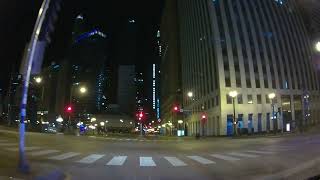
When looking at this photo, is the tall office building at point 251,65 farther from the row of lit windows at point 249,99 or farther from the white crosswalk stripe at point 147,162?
the white crosswalk stripe at point 147,162

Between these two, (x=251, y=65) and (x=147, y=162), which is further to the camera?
(x=251, y=65)

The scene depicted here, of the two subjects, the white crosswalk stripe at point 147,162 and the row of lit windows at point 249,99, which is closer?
the white crosswalk stripe at point 147,162

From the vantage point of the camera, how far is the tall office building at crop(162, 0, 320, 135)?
275 feet

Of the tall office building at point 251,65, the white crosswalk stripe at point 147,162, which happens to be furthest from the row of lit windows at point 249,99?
the white crosswalk stripe at point 147,162

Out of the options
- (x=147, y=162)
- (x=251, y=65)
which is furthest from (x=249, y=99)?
(x=147, y=162)

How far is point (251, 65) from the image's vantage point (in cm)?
8675

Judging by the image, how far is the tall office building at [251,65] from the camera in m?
83.9

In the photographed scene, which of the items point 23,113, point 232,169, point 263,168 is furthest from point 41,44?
point 263,168

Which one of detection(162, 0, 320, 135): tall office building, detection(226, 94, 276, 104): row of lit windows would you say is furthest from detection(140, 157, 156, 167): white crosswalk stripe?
detection(226, 94, 276, 104): row of lit windows

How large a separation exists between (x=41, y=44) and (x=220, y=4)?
7571cm

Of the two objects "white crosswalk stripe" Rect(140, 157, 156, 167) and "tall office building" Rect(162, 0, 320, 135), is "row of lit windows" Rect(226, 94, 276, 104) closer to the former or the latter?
"tall office building" Rect(162, 0, 320, 135)

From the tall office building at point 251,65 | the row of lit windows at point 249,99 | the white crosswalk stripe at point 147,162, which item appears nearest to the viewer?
the white crosswalk stripe at point 147,162

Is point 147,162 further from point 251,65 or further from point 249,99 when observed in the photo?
point 251,65

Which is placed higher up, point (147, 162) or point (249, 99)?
point (249, 99)
